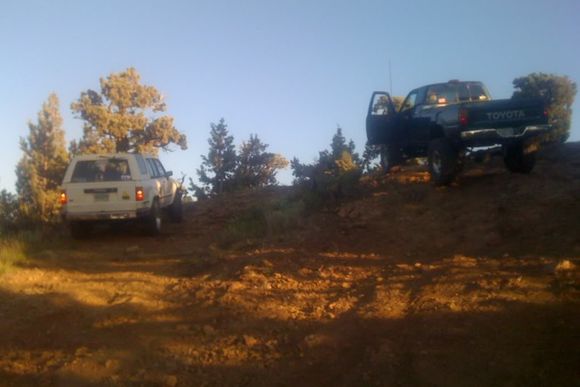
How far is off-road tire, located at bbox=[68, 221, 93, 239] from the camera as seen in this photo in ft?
39.9

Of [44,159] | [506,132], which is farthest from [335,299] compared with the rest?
[44,159]

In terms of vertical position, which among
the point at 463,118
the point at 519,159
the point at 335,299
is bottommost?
the point at 335,299

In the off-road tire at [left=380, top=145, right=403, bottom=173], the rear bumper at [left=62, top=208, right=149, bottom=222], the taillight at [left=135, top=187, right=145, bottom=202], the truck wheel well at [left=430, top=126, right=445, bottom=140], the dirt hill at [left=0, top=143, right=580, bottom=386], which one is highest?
the truck wheel well at [left=430, top=126, right=445, bottom=140]

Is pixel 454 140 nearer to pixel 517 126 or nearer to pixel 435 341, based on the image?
pixel 517 126

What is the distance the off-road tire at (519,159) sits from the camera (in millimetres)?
11172

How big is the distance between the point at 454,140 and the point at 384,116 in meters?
2.97

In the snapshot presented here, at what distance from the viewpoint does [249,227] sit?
11.7 metres

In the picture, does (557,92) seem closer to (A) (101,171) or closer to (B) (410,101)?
(B) (410,101)

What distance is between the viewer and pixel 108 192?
11664 millimetres

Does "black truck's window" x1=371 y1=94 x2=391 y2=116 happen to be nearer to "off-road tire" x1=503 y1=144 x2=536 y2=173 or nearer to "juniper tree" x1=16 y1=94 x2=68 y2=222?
"off-road tire" x1=503 y1=144 x2=536 y2=173

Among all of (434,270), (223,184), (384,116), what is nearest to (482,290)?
(434,270)

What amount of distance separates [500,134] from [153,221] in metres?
6.99

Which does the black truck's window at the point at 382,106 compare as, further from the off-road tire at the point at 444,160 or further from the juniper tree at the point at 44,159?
the juniper tree at the point at 44,159

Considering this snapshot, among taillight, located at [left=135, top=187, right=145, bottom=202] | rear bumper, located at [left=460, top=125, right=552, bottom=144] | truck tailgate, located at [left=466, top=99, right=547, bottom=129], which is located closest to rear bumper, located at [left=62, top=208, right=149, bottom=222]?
taillight, located at [left=135, top=187, right=145, bottom=202]
